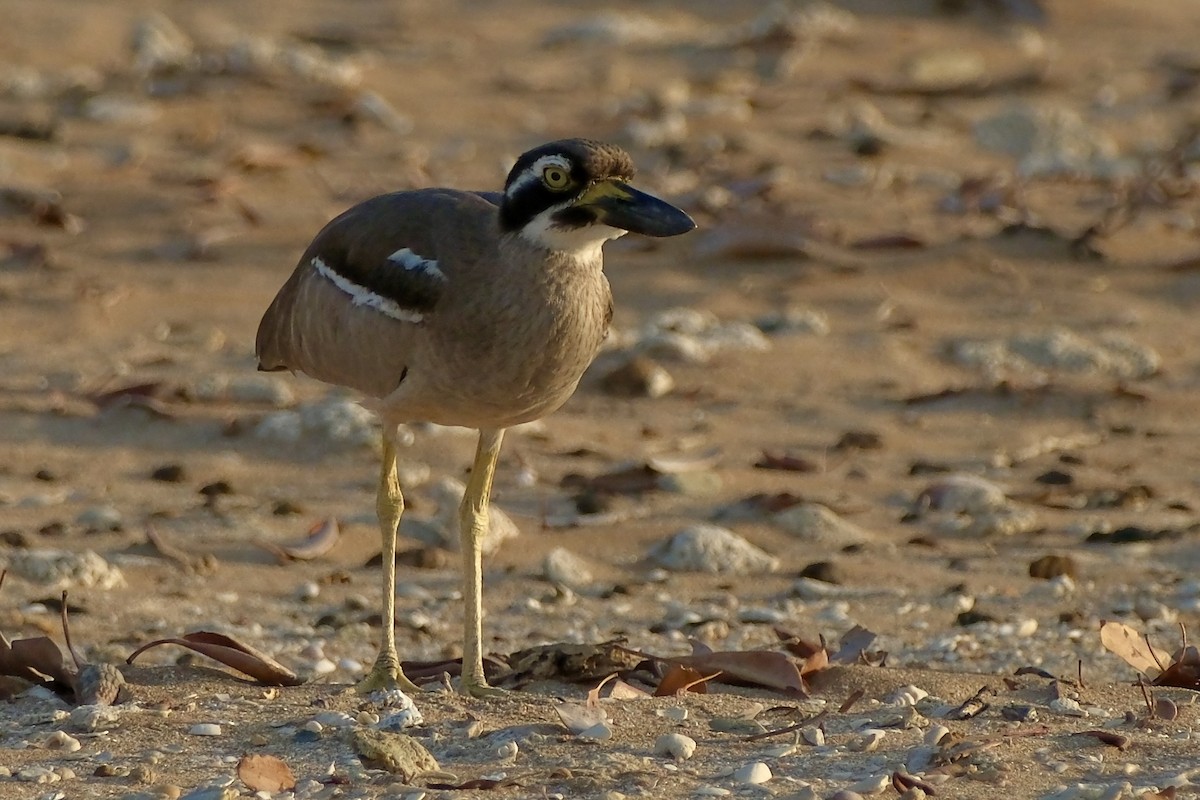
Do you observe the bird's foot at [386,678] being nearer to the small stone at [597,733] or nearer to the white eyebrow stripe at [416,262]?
the small stone at [597,733]

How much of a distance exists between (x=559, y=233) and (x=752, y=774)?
1.50m

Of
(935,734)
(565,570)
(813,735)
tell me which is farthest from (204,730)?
(565,570)

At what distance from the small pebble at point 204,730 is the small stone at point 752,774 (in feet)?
4.09

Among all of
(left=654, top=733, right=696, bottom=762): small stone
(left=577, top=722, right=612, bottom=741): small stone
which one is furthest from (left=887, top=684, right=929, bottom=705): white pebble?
(left=577, top=722, right=612, bottom=741): small stone

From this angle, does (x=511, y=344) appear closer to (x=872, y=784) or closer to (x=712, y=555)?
(x=872, y=784)

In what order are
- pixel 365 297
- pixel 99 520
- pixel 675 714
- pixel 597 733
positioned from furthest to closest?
pixel 99 520, pixel 365 297, pixel 675 714, pixel 597 733

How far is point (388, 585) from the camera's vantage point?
562 centimetres

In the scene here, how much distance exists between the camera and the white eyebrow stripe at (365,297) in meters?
5.34

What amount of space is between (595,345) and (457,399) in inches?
15.8

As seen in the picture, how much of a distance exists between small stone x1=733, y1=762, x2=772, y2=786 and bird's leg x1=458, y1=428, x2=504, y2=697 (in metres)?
1.06

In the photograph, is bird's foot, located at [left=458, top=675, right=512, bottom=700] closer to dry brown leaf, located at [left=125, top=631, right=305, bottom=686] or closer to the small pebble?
dry brown leaf, located at [left=125, top=631, right=305, bottom=686]

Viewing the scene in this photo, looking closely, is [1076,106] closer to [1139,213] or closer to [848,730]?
[1139,213]

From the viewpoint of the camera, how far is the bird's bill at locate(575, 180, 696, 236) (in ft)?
16.7

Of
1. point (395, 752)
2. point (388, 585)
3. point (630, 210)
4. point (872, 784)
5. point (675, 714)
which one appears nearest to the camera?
point (872, 784)
